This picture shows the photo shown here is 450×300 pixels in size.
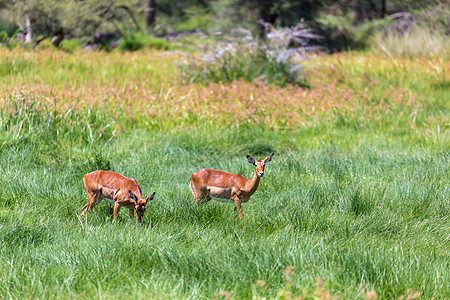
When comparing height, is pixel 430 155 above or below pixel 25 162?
below

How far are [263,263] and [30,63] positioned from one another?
9.13m

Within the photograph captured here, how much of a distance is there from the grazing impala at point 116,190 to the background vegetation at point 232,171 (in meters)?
0.16

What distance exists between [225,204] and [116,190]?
111 centimetres

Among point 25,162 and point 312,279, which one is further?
point 25,162

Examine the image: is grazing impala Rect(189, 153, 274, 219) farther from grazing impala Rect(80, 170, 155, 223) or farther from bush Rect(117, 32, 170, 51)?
bush Rect(117, 32, 170, 51)

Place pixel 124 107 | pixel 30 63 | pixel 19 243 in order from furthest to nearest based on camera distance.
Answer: pixel 30 63, pixel 124 107, pixel 19 243

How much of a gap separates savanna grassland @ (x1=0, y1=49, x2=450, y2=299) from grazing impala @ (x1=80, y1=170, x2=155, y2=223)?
16 cm

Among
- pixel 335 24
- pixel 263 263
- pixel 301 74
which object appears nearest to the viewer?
pixel 263 263

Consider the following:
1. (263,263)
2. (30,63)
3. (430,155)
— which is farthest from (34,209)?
(30,63)

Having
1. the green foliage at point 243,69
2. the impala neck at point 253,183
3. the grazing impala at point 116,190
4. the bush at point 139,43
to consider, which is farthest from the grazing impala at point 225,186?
the bush at point 139,43

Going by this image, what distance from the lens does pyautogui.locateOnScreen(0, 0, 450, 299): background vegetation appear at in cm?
308

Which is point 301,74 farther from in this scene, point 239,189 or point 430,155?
point 239,189

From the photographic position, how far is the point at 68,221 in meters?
4.05

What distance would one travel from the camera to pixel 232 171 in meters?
5.62
